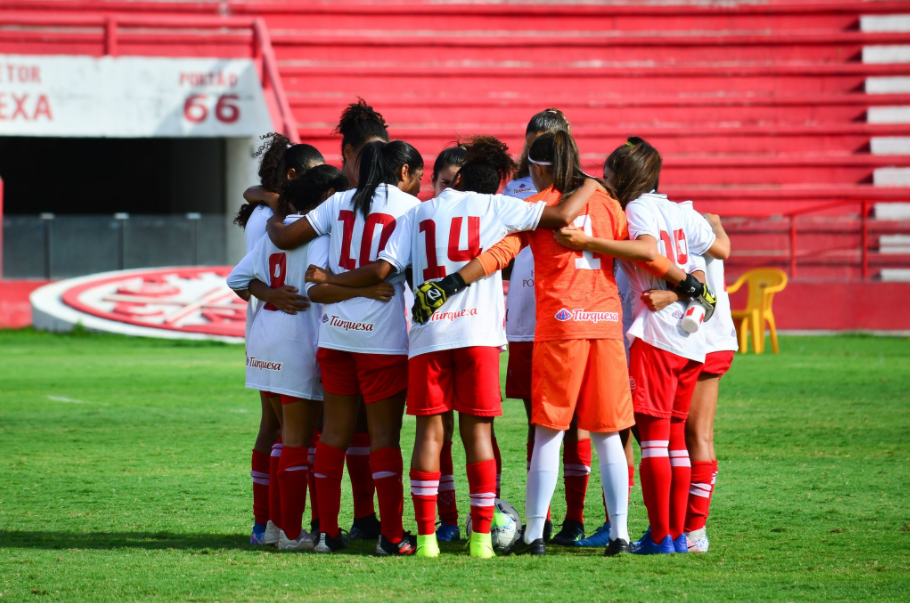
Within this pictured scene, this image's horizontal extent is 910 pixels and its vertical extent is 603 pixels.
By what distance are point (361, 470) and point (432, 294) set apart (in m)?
1.23

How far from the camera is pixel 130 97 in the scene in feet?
64.8

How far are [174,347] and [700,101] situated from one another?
11796 mm

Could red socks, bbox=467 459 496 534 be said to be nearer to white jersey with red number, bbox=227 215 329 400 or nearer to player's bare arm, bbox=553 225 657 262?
white jersey with red number, bbox=227 215 329 400

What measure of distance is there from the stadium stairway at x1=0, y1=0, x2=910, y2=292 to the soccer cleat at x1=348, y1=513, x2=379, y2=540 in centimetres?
1579

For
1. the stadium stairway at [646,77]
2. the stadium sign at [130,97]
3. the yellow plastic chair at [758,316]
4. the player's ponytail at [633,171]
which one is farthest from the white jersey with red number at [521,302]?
the stadium stairway at [646,77]

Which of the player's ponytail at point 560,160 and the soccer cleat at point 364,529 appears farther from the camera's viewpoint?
the soccer cleat at point 364,529

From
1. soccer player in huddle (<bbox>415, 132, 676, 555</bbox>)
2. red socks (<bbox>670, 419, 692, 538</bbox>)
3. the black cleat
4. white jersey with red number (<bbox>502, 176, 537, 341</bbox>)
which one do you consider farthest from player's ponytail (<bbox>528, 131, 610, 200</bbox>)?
the black cleat

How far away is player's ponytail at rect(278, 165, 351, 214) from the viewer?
201 inches

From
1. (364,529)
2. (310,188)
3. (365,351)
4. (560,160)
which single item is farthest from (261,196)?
(364,529)

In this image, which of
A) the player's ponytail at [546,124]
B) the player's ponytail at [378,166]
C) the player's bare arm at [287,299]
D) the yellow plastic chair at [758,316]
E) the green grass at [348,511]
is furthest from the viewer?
the yellow plastic chair at [758,316]

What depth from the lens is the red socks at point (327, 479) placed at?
4773 millimetres

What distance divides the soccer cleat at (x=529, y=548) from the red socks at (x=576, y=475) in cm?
28

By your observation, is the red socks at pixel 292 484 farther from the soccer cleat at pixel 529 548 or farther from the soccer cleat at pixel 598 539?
the soccer cleat at pixel 598 539

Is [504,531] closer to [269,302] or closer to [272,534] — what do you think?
[272,534]
